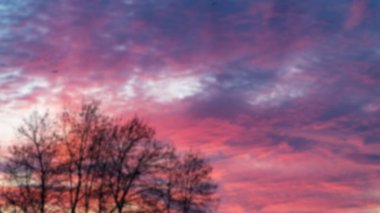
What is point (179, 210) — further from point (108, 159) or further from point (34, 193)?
point (34, 193)

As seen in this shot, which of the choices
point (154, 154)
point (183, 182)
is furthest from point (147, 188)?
point (183, 182)

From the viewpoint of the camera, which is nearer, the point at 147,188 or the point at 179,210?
the point at 147,188

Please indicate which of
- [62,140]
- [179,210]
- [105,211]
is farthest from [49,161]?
[179,210]

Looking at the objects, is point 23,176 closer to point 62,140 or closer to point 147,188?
point 62,140

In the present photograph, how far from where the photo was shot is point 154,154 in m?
74.9

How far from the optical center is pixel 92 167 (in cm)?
7500

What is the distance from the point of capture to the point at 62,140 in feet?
248

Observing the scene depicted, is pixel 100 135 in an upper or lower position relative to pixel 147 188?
upper

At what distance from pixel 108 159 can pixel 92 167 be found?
1821 millimetres

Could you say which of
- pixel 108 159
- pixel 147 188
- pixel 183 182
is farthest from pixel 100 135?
pixel 183 182

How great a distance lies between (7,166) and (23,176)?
6.22ft

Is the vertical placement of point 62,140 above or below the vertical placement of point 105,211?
above

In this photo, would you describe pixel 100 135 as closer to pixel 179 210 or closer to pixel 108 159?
pixel 108 159

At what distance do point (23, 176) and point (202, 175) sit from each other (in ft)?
68.1
